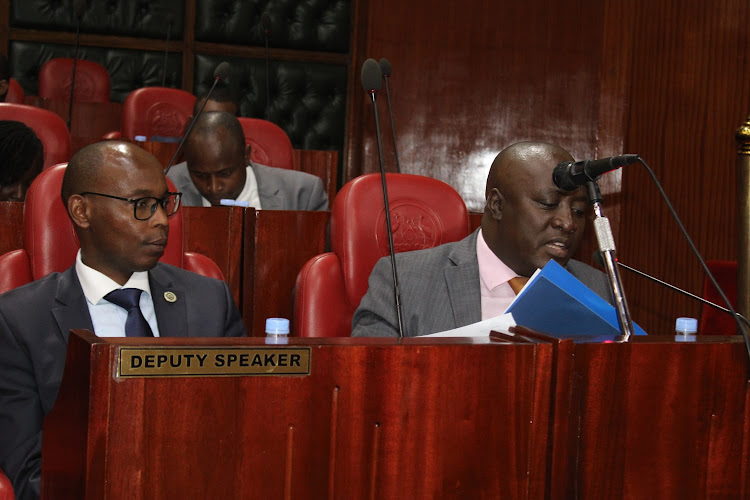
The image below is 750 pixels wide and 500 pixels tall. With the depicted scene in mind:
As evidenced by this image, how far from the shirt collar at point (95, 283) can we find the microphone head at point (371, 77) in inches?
23.9

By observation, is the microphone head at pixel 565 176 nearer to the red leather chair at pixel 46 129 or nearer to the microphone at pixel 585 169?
the microphone at pixel 585 169

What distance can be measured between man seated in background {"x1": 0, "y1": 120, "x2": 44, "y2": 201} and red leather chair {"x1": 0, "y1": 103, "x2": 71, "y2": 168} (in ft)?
0.68

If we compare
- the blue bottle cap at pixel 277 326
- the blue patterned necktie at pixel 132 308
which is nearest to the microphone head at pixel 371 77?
the blue patterned necktie at pixel 132 308

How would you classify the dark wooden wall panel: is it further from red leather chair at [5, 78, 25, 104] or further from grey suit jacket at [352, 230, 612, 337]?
red leather chair at [5, 78, 25, 104]

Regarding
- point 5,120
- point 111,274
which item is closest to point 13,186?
point 5,120

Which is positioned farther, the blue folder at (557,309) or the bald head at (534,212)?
the bald head at (534,212)

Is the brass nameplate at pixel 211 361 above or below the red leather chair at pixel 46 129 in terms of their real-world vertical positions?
below

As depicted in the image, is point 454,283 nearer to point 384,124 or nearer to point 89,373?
point 89,373

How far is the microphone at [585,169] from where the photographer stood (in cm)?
124

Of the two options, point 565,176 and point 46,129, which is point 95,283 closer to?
point 565,176

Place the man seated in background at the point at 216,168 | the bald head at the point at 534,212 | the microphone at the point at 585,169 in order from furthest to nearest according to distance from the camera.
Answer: the man seated in background at the point at 216,168 < the bald head at the point at 534,212 < the microphone at the point at 585,169

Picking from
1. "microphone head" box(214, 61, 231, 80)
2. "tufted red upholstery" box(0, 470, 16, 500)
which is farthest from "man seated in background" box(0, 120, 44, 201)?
"tufted red upholstery" box(0, 470, 16, 500)

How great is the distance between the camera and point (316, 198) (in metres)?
3.59

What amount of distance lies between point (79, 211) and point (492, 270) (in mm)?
880
